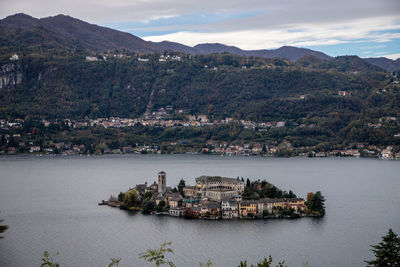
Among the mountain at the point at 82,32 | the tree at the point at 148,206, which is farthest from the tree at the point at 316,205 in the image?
the mountain at the point at 82,32

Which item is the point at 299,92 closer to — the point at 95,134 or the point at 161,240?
the point at 95,134

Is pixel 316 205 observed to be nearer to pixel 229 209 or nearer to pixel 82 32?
pixel 229 209

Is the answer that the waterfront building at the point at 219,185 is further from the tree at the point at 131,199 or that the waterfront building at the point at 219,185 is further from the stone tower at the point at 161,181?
the tree at the point at 131,199

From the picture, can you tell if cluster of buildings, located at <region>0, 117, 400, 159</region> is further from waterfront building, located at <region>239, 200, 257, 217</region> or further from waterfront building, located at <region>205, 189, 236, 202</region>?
waterfront building, located at <region>239, 200, 257, 217</region>

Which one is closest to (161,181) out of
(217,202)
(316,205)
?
(217,202)

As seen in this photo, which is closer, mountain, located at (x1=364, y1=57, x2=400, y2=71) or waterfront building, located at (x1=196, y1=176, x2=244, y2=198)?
waterfront building, located at (x1=196, y1=176, x2=244, y2=198)

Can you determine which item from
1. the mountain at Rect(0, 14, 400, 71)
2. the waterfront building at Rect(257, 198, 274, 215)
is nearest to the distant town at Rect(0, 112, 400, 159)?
the mountain at Rect(0, 14, 400, 71)

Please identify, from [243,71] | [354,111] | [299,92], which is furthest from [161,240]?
[243,71]
